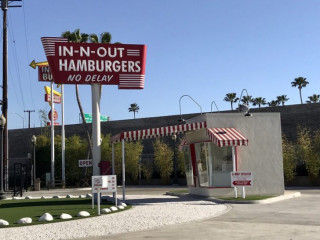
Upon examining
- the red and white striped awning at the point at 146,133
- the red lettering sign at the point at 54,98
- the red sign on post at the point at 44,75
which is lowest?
the red and white striped awning at the point at 146,133

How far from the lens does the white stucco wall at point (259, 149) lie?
22875 millimetres

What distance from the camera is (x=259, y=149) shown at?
23172mm

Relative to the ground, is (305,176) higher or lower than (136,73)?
lower

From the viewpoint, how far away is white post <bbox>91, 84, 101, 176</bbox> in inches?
809

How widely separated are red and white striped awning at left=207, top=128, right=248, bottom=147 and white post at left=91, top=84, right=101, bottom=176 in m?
5.50

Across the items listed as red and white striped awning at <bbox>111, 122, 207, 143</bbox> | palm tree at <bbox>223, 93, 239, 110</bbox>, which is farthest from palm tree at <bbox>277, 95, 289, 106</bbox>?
red and white striped awning at <bbox>111, 122, 207, 143</bbox>

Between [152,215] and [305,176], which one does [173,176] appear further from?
[152,215]

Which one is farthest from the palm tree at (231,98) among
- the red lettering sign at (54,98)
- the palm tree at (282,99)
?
the red lettering sign at (54,98)

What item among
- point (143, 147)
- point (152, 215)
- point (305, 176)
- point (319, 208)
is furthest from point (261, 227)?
point (143, 147)

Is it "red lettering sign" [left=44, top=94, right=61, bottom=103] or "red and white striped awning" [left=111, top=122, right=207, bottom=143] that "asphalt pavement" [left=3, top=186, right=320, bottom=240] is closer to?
"red and white striped awning" [left=111, top=122, right=207, bottom=143]

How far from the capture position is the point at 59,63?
19984mm

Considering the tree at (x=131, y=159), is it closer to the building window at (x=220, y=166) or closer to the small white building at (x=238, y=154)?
the small white building at (x=238, y=154)

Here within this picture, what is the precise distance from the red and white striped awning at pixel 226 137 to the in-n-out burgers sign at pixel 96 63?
4.26m

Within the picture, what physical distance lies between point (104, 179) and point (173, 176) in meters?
29.0
